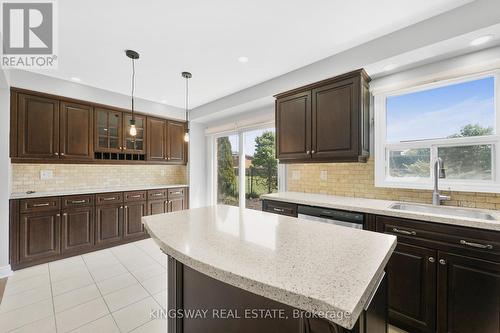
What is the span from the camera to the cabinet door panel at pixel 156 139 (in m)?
4.32

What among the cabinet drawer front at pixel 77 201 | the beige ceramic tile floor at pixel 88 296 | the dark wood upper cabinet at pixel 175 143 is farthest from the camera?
the dark wood upper cabinet at pixel 175 143

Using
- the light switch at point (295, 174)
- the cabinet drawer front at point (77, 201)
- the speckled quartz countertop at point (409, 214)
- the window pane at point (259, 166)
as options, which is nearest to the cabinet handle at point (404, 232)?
the speckled quartz countertop at point (409, 214)

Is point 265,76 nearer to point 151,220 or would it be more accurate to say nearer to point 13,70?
point 151,220

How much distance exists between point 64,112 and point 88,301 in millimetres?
2674

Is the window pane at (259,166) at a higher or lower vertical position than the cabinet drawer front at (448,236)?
higher

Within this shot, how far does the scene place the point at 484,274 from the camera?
4.92 feet

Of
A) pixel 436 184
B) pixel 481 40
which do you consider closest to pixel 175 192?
pixel 436 184

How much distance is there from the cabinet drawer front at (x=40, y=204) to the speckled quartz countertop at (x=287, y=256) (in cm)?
253

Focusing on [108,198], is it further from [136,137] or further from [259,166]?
[259,166]

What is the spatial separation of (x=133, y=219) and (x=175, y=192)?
0.94 metres

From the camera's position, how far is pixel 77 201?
3301 mm

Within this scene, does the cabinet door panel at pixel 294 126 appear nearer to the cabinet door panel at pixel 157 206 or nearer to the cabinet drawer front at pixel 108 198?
the cabinet door panel at pixel 157 206

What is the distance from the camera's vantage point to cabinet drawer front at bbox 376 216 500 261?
1485mm

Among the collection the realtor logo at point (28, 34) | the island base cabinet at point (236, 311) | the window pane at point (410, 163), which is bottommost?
the island base cabinet at point (236, 311)
